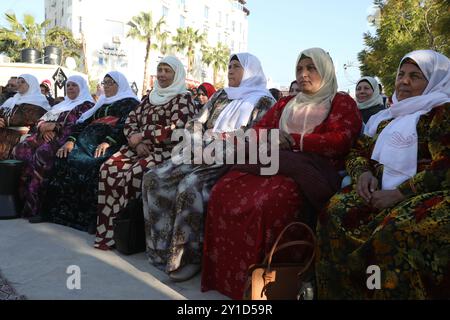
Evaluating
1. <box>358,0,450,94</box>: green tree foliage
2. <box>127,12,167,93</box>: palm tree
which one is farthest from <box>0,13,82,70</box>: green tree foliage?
<box>358,0,450,94</box>: green tree foliage

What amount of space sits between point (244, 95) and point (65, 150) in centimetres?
195

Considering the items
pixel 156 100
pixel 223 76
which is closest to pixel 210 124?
pixel 156 100

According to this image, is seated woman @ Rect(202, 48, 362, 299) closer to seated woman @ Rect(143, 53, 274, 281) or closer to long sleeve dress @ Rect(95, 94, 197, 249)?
seated woman @ Rect(143, 53, 274, 281)

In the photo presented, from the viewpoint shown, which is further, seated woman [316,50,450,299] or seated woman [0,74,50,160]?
seated woman [0,74,50,160]

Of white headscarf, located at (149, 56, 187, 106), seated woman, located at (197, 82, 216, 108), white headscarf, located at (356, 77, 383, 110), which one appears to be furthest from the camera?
seated woman, located at (197, 82, 216, 108)

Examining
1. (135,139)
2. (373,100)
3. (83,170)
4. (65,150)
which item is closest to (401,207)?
(135,139)

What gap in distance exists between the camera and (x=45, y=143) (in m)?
Answer: 4.69

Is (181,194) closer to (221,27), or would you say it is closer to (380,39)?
(380,39)

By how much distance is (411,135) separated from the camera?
2.16 meters

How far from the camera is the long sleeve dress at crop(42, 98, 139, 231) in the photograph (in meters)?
4.07

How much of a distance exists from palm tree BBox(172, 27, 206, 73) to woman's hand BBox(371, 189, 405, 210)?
136 ft

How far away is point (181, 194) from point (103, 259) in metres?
0.86

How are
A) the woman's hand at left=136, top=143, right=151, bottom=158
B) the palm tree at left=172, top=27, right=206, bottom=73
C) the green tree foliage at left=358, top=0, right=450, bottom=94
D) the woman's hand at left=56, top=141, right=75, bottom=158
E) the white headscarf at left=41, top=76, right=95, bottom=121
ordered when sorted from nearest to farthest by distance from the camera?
the woman's hand at left=136, top=143, right=151, bottom=158, the woman's hand at left=56, top=141, right=75, bottom=158, the white headscarf at left=41, top=76, right=95, bottom=121, the green tree foliage at left=358, top=0, right=450, bottom=94, the palm tree at left=172, top=27, right=206, bottom=73

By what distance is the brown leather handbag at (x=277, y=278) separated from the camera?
6.75 ft
